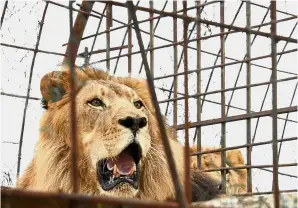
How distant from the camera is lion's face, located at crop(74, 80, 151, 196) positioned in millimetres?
4809

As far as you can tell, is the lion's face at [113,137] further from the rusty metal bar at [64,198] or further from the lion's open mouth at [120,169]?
the rusty metal bar at [64,198]

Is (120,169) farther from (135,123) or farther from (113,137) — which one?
(135,123)

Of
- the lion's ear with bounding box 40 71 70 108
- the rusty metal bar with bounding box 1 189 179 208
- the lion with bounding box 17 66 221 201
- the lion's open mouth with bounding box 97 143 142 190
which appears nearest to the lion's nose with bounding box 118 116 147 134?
the lion with bounding box 17 66 221 201

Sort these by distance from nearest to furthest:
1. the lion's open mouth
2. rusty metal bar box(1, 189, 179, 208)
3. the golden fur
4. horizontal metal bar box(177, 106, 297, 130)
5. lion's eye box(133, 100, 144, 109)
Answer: rusty metal bar box(1, 189, 179, 208), the lion's open mouth, lion's eye box(133, 100, 144, 109), horizontal metal bar box(177, 106, 297, 130), the golden fur

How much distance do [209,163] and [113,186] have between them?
234 cm

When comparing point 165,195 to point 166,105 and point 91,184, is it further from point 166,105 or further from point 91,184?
point 166,105

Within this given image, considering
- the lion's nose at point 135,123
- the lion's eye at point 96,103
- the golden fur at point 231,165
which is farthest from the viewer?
the golden fur at point 231,165

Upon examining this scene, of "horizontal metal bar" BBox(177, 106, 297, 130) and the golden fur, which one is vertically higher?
"horizontal metal bar" BBox(177, 106, 297, 130)

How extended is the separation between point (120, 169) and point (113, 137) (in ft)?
0.68

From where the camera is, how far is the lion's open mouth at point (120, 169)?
193 inches

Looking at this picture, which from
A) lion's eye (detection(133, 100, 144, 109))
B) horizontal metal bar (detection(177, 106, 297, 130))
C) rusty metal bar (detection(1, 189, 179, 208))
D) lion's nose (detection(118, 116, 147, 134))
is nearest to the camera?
rusty metal bar (detection(1, 189, 179, 208))

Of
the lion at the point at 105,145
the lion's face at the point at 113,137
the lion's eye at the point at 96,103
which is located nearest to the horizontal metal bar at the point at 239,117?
the lion at the point at 105,145

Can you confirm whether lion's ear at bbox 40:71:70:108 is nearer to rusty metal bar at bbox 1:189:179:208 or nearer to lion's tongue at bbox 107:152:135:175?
lion's tongue at bbox 107:152:135:175

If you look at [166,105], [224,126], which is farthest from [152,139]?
[166,105]
